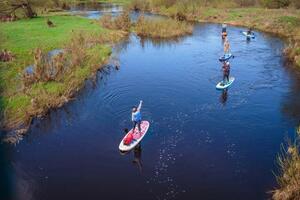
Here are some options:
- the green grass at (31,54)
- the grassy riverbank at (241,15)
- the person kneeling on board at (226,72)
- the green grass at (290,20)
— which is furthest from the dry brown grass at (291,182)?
the green grass at (290,20)

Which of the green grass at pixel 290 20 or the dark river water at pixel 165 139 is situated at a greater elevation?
the green grass at pixel 290 20

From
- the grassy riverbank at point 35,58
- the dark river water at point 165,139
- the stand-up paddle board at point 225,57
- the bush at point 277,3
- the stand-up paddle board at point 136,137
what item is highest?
the bush at point 277,3

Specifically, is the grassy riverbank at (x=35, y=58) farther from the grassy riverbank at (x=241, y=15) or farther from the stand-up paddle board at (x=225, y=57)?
the grassy riverbank at (x=241, y=15)

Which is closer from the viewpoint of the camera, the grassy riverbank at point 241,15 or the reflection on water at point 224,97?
the reflection on water at point 224,97

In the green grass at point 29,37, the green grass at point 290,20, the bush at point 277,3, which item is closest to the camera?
the green grass at point 29,37

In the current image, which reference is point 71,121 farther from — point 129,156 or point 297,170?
point 297,170

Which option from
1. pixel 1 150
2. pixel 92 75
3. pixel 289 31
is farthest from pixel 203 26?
pixel 1 150

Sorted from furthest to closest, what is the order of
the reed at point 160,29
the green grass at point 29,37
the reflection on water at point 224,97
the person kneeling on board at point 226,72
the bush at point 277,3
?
the bush at point 277,3, the reed at point 160,29, the green grass at point 29,37, the person kneeling on board at point 226,72, the reflection on water at point 224,97
